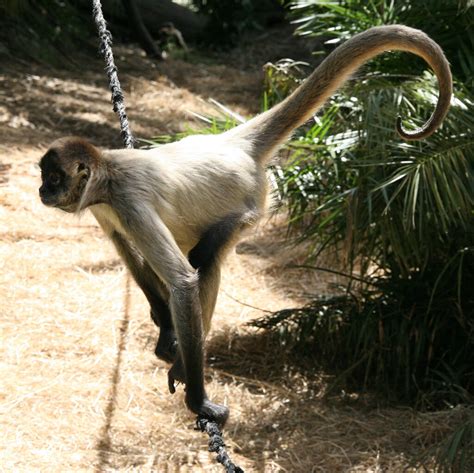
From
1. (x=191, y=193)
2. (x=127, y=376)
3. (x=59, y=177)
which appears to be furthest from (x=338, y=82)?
(x=127, y=376)

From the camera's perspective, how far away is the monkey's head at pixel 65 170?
10.5 feet

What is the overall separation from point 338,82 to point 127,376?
2586 mm

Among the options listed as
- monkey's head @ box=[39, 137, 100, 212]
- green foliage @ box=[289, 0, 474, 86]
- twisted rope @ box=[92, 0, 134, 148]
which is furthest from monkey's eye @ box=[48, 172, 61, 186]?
green foliage @ box=[289, 0, 474, 86]

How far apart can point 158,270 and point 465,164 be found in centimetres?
221

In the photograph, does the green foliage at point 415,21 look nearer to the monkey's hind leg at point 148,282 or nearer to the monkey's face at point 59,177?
the monkey's hind leg at point 148,282

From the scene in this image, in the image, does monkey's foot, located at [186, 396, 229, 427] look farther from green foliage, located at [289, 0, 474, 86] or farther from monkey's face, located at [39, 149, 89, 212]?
green foliage, located at [289, 0, 474, 86]

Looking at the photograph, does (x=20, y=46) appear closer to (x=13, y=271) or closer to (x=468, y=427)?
(x=13, y=271)

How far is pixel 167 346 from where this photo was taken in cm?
360

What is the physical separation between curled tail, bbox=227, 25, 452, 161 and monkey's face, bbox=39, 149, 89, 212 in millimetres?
921

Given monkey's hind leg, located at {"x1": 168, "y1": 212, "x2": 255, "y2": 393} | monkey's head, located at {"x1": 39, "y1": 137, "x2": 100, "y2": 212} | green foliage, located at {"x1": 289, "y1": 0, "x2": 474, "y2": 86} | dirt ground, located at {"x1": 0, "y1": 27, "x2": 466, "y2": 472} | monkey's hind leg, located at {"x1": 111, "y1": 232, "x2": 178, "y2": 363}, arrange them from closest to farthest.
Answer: monkey's head, located at {"x1": 39, "y1": 137, "x2": 100, "y2": 212}
monkey's hind leg, located at {"x1": 168, "y1": 212, "x2": 255, "y2": 393}
monkey's hind leg, located at {"x1": 111, "y1": 232, "x2": 178, "y2": 363}
dirt ground, located at {"x1": 0, "y1": 27, "x2": 466, "y2": 472}
green foliage, located at {"x1": 289, "y1": 0, "x2": 474, "y2": 86}

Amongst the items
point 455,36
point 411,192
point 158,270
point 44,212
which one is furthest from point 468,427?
point 44,212

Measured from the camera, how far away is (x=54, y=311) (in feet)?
19.7

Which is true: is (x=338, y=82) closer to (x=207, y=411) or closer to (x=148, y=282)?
(x=148, y=282)

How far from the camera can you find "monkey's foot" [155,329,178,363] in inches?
141
